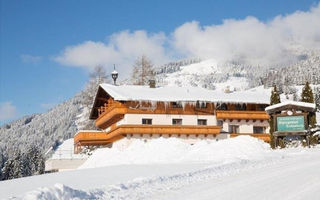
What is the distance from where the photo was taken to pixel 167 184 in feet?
42.5

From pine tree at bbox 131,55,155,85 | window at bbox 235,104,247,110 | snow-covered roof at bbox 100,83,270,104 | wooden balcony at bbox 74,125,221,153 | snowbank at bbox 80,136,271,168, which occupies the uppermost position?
pine tree at bbox 131,55,155,85

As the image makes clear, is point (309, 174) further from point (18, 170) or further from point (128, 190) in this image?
point (18, 170)

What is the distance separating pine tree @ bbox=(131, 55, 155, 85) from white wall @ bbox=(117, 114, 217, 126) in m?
12.9

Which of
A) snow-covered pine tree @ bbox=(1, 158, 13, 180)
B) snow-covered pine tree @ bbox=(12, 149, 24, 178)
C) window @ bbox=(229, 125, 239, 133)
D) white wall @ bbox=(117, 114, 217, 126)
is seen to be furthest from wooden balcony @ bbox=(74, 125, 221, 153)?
snow-covered pine tree @ bbox=(1, 158, 13, 180)

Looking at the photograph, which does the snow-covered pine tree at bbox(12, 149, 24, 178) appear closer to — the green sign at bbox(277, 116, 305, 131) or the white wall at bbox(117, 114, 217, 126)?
the white wall at bbox(117, 114, 217, 126)

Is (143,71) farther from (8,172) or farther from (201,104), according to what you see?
(8,172)

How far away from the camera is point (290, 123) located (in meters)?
27.8

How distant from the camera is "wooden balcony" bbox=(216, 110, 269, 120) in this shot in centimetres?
4328

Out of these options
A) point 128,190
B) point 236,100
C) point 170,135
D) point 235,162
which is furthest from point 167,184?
point 236,100

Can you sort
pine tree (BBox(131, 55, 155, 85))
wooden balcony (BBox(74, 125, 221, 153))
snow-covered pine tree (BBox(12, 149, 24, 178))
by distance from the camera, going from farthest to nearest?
snow-covered pine tree (BBox(12, 149, 24, 178))
pine tree (BBox(131, 55, 155, 85))
wooden balcony (BBox(74, 125, 221, 153))

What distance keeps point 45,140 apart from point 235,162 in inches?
7414

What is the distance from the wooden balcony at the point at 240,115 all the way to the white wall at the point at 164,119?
86 cm

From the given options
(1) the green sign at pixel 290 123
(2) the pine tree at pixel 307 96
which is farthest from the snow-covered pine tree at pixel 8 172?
(1) the green sign at pixel 290 123

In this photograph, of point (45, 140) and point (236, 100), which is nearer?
point (236, 100)
